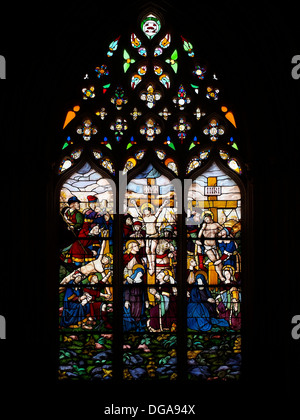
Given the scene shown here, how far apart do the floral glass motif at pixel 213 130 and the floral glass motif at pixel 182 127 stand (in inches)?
8.0

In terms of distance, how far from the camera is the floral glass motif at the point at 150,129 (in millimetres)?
7660

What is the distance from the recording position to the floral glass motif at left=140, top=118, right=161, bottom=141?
25.1 ft

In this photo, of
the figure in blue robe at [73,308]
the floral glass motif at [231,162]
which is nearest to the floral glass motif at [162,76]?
the floral glass motif at [231,162]

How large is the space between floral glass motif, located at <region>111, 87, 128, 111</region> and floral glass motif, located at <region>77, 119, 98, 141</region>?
0.35m

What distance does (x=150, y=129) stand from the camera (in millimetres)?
7680

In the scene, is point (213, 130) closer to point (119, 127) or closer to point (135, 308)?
point (119, 127)

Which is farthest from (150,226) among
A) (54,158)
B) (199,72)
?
(199,72)

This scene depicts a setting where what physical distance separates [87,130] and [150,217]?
1.18 metres

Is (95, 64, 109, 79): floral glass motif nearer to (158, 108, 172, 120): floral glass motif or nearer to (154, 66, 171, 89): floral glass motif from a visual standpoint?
(154, 66, 171, 89): floral glass motif

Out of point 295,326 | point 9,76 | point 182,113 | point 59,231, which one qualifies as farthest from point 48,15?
point 295,326

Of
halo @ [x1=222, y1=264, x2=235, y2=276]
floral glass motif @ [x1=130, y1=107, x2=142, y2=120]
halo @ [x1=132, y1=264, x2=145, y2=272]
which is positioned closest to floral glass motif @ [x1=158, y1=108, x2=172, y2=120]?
floral glass motif @ [x1=130, y1=107, x2=142, y2=120]

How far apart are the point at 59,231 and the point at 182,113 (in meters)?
1.86

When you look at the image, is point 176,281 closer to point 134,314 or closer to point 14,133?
point 134,314

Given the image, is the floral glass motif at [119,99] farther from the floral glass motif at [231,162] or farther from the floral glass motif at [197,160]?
the floral glass motif at [231,162]
